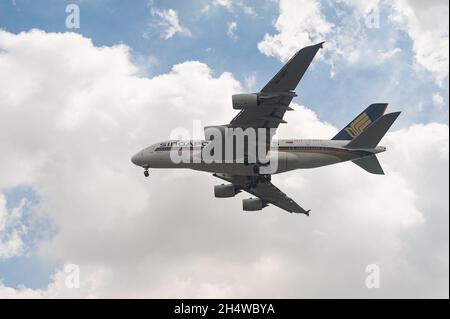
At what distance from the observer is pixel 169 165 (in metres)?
55.4

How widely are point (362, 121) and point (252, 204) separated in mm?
15250

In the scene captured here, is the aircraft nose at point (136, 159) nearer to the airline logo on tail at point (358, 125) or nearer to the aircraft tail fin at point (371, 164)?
the airline logo on tail at point (358, 125)

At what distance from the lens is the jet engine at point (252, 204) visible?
60750 millimetres

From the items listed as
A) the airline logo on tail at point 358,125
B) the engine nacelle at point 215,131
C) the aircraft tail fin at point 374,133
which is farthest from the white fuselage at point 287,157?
the engine nacelle at point 215,131

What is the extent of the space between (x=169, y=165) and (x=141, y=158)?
3382 mm

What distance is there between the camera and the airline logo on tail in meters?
53.9

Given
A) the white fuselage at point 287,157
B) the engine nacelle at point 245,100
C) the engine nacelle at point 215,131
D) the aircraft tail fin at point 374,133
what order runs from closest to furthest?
the engine nacelle at point 245,100 < the aircraft tail fin at point 374,133 < the engine nacelle at point 215,131 < the white fuselage at point 287,157

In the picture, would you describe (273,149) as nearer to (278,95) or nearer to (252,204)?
(252,204)

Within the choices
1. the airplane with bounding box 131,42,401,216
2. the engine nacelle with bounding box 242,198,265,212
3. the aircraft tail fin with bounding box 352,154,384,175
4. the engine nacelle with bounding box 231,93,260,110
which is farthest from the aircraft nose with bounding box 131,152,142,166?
the aircraft tail fin with bounding box 352,154,384,175

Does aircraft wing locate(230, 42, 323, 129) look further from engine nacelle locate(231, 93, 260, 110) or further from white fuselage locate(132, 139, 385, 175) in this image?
white fuselage locate(132, 139, 385, 175)

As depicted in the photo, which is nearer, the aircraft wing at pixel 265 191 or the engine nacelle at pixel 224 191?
the aircraft wing at pixel 265 191

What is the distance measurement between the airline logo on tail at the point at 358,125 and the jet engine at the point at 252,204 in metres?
13.2
